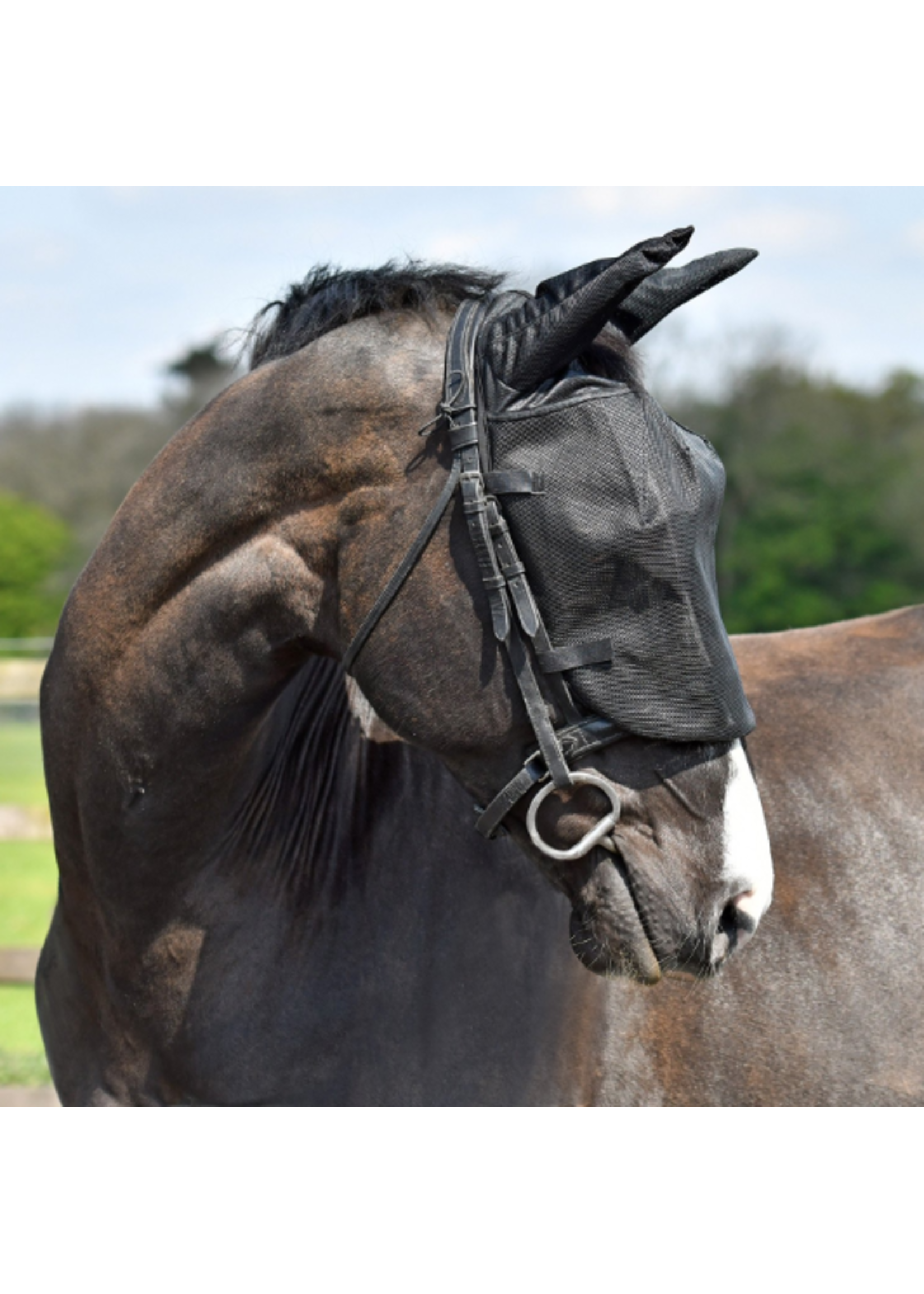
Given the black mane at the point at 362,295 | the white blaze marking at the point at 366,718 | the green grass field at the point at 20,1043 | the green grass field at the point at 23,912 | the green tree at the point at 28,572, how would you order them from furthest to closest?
the green tree at the point at 28,572 < the green grass field at the point at 23,912 < the green grass field at the point at 20,1043 < the white blaze marking at the point at 366,718 < the black mane at the point at 362,295

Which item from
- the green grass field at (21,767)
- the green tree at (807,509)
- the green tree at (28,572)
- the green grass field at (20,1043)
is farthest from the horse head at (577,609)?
the green tree at (28,572)

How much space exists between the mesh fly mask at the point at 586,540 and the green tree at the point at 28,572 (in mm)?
36267

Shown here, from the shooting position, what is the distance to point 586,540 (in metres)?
1.93

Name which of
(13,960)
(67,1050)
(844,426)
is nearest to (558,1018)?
(67,1050)

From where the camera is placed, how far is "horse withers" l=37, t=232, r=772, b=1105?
199 centimetres

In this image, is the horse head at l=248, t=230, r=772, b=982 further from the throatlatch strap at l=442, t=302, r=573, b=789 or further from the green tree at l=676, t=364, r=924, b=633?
the green tree at l=676, t=364, r=924, b=633

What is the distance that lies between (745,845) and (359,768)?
0.92m

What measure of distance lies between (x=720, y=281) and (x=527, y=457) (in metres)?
0.51

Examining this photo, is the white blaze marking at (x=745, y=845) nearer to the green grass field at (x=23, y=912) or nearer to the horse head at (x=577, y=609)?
the horse head at (x=577, y=609)

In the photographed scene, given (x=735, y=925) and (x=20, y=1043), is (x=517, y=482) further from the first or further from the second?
(x=20, y=1043)

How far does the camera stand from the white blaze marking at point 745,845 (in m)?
1.98

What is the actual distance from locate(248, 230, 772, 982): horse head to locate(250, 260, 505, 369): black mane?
0.19 meters

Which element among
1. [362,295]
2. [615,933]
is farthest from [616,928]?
[362,295]

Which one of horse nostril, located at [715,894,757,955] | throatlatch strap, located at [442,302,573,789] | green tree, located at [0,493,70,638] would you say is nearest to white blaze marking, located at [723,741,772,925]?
horse nostril, located at [715,894,757,955]
